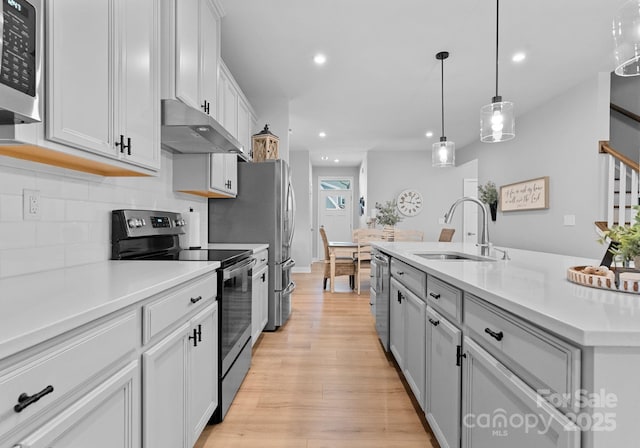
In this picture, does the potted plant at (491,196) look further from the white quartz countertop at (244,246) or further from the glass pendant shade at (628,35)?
the glass pendant shade at (628,35)

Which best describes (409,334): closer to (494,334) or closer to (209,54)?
(494,334)

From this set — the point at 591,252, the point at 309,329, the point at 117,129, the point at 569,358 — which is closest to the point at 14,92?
the point at 117,129

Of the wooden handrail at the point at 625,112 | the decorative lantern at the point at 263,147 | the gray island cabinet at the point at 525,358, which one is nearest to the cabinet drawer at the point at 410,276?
the gray island cabinet at the point at 525,358

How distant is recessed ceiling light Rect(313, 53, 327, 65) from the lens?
332cm

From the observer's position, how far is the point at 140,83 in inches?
65.2

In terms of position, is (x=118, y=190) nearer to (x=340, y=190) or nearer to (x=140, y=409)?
(x=140, y=409)

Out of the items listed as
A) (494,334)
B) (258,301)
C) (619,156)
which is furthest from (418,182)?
(494,334)

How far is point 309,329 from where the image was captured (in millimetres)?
3498

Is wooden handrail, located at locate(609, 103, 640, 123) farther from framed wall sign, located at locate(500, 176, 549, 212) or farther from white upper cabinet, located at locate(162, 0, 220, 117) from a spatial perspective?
white upper cabinet, located at locate(162, 0, 220, 117)

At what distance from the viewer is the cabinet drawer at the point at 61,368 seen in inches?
24.9

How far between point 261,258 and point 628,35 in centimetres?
269

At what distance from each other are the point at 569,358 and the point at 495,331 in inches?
12.1

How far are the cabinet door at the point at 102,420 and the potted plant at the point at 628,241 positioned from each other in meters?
1.59

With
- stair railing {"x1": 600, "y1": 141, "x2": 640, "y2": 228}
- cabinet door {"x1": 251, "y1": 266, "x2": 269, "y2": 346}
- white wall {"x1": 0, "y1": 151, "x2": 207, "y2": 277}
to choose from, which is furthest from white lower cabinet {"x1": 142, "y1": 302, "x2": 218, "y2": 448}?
stair railing {"x1": 600, "y1": 141, "x2": 640, "y2": 228}
